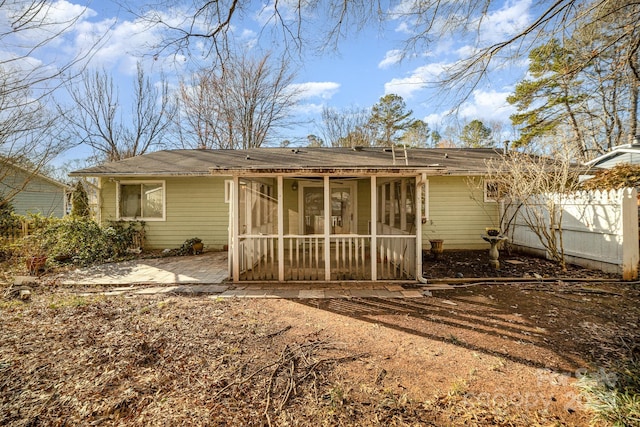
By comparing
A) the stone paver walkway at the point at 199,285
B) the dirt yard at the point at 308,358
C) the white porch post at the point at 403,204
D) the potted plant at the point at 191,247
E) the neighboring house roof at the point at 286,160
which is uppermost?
the neighboring house roof at the point at 286,160

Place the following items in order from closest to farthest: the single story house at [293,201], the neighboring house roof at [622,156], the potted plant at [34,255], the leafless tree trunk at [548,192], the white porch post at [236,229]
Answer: the white porch post at [236,229] < the potted plant at [34,255] < the leafless tree trunk at [548,192] < the single story house at [293,201] < the neighboring house roof at [622,156]

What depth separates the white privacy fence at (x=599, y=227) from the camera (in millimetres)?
5892

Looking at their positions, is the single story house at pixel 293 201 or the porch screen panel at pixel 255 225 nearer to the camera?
the porch screen panel at pixel 255 225

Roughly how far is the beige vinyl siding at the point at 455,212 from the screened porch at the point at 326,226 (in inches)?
79.6

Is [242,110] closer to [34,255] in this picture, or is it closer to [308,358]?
[34,255]

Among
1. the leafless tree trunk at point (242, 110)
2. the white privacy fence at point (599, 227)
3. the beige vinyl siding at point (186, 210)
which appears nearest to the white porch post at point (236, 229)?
the beige vinyl siding at point (186, 210)

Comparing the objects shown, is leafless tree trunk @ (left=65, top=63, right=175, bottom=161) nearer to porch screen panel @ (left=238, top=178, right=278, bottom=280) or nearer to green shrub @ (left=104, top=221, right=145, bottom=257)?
green shrub @ (left=104, top=221, right=145, bottom=257)

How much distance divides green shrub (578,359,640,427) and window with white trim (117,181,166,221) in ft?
34.4

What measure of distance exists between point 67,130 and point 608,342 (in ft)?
27.7

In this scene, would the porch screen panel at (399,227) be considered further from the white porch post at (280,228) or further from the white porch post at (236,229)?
the white porch post at (236,229)

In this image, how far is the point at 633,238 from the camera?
5.88m

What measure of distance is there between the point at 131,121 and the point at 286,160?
551 inches

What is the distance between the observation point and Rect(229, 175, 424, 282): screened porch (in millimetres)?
6176

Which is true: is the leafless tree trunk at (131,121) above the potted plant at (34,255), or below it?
above
